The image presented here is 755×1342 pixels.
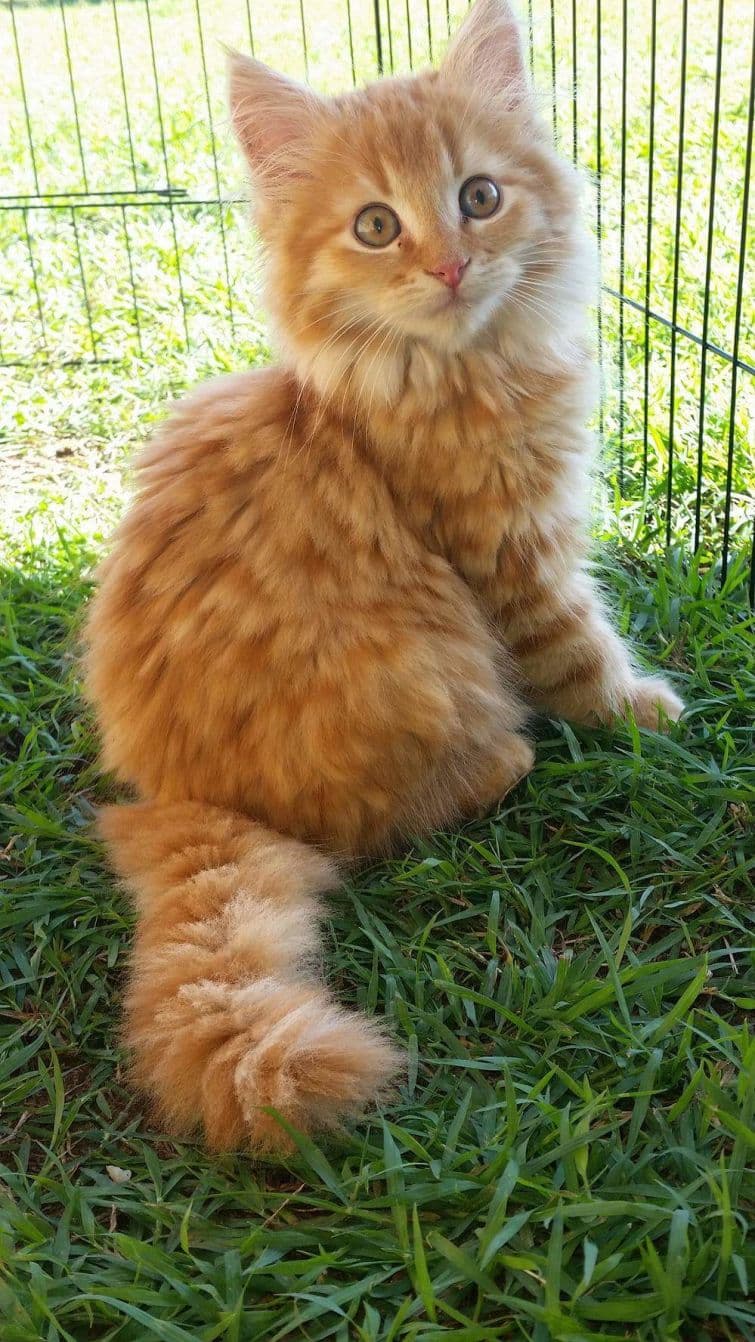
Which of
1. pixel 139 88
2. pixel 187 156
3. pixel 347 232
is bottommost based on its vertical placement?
pixel 347 232

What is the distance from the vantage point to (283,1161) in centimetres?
149

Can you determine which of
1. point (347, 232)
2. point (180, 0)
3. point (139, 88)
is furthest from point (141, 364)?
point (180, 0)

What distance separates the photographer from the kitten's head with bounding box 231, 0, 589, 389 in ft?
6.37

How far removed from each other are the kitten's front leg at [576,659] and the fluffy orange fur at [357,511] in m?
0.03

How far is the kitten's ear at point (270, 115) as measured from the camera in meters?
2.05

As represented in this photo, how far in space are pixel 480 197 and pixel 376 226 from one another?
19 centimetres

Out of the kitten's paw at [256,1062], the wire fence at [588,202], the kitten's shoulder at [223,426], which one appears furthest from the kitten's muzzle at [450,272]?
the kitten's paw at [256,1062]

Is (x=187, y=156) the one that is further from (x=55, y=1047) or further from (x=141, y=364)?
(x=55, y=1047)

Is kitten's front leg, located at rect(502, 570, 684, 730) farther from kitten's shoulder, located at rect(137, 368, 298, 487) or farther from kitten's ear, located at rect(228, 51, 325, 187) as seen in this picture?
kitten's ear, located at rect(228, 51, 325, 187)

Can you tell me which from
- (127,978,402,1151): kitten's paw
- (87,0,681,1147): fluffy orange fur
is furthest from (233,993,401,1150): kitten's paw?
(87,0,681,1147): fluffy orange fur

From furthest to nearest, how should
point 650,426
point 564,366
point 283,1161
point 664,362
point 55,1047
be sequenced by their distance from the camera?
point 664,362, point 650,426, point 564,366, point 55,1047, point 283,1161

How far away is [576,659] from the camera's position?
2.27 metres

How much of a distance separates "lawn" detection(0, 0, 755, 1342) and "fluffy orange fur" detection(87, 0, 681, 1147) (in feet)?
0.62

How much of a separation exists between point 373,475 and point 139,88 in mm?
5745
